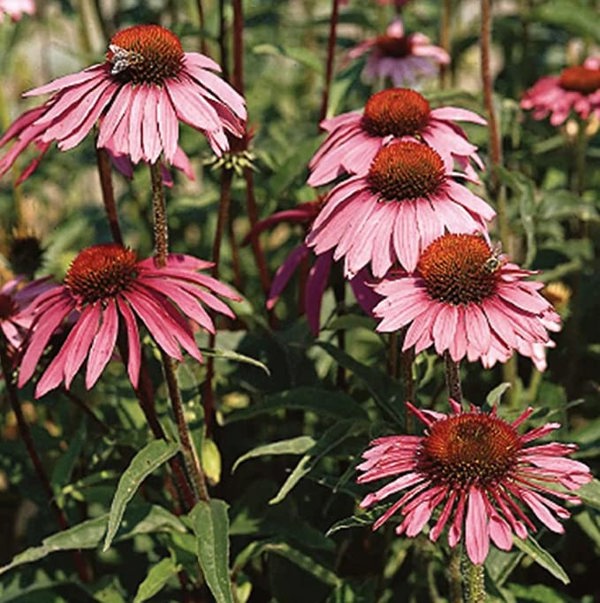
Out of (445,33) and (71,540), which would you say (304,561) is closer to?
(71,540)

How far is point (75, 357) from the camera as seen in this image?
116 centimetres

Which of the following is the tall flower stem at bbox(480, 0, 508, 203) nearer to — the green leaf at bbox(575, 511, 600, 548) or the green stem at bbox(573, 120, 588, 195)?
the green stem at bbox(573, 120, 588, 195)

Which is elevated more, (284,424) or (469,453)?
(469,453)

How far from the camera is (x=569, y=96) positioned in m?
1.95

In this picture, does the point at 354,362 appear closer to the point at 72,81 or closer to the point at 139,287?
the point at 139,287

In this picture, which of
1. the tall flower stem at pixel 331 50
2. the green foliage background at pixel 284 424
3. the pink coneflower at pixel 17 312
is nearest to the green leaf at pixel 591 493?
the green foliage background at pixel 284 424

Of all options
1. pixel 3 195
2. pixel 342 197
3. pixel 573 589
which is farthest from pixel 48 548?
pixel 3 195

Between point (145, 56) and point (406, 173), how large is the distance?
1.01 feet

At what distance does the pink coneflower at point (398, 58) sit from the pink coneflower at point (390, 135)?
2.66 feet

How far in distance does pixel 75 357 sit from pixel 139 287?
0.11 m

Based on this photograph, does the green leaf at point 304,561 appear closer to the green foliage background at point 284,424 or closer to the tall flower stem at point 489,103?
the green foliage background at point 284,424

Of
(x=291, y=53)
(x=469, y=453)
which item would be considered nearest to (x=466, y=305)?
(x=469, y=453)

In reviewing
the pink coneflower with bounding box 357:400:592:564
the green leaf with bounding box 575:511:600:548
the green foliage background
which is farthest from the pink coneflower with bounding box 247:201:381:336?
the green leaf with bounding box 575:511:600:548

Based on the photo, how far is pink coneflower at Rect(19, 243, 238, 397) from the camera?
116 cm
